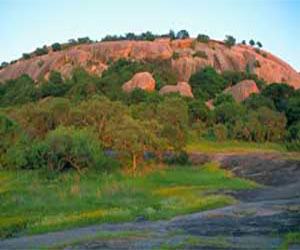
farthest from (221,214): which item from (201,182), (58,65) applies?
(58,65)

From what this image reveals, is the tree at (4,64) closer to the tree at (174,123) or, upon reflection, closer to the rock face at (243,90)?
the rock face at (243,90)

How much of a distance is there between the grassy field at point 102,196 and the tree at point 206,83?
67.0 metres

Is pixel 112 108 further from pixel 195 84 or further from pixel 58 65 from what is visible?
pixel 58 65

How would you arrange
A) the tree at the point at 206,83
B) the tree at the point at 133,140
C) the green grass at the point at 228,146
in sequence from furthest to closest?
1. the tree at the point at 206,83
2. the green grass at the point at 228,146
3. the tree at the point at 133,140

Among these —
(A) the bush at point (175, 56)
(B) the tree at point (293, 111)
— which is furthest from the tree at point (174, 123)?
(A) the bush at point (175, 56)

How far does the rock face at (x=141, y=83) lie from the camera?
120 m

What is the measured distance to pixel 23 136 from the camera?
65750 mm

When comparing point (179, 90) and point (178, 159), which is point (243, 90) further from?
point (178, 159)

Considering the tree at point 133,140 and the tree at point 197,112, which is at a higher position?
the tree at point 197,112

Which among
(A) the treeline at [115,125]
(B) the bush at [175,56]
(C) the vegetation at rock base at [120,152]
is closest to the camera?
(C) the vegetation at rock base at [120,152]

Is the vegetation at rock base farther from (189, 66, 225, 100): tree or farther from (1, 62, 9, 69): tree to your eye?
(1, 62, 9, 69): tree

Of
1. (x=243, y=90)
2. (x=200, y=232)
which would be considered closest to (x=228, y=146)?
(x=243, y=90)

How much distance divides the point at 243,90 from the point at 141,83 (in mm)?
19434

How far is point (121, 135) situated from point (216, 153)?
16.3m
